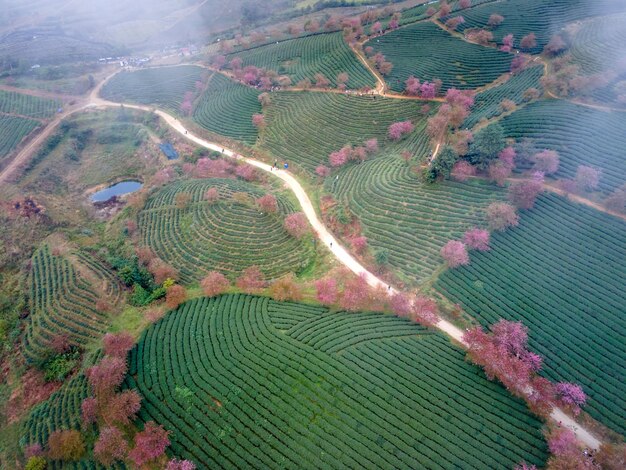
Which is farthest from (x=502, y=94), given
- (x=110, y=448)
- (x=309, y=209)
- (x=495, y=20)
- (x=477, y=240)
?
(x=110, y=448)

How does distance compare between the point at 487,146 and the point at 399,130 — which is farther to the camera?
the point at 399,130

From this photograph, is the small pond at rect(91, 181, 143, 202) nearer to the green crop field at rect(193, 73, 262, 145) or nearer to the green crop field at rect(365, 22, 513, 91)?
the green crop field at rect(193, 73, 262, 145)

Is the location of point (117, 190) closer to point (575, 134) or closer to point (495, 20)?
point (575, 134)

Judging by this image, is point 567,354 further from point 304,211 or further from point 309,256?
point 304,211

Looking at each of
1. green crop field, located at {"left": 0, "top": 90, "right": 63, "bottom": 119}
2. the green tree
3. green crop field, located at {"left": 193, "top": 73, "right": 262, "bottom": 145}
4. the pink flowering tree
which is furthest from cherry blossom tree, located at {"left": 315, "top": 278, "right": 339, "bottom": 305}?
green crop field, located at {"left": 0, "top": 90, "right": 63, "bottom": 119}

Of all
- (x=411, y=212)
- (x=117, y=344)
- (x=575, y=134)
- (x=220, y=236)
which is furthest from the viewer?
(x=220, y=236)

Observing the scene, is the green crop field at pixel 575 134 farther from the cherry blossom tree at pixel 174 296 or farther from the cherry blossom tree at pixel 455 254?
the cherry blossom tree at pixel 174 296

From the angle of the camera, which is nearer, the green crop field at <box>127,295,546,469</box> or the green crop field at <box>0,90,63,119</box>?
the green crop field at <box>127,295,546,469</box>

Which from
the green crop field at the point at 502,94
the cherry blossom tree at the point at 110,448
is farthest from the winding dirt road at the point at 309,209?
the cherry blossom tree at the point at 110,448
